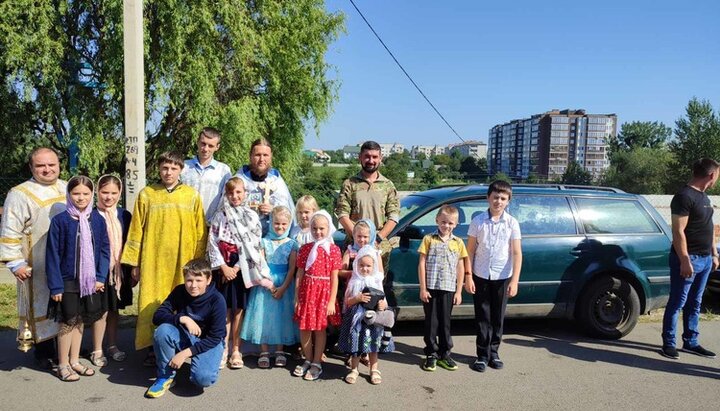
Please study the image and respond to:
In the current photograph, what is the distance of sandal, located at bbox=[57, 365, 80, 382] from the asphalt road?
0.18ft

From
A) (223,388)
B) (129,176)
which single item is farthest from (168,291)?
(129,176)

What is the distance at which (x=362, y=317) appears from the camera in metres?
3.97

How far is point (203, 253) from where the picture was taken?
4.27m

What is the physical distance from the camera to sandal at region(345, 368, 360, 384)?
12.9ft

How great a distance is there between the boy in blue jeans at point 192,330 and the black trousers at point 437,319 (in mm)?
1726

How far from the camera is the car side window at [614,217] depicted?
530 cm

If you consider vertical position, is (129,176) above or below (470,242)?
above

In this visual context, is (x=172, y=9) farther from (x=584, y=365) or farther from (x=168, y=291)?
(x=584, y=365)

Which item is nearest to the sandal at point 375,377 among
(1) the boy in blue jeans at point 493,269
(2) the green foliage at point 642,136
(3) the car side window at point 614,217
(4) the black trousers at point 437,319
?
(4) the black trousers at point 437,319

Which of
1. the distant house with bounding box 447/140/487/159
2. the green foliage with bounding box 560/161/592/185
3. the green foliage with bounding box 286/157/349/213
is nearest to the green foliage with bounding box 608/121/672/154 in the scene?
the green foliage with bounding box 560/161/592/185

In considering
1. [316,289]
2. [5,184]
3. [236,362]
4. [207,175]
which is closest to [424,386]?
[316,289]

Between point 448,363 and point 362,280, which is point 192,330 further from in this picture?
point 448,363

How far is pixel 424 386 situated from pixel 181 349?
6.38ft

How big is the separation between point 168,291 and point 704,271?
5.06 metres
